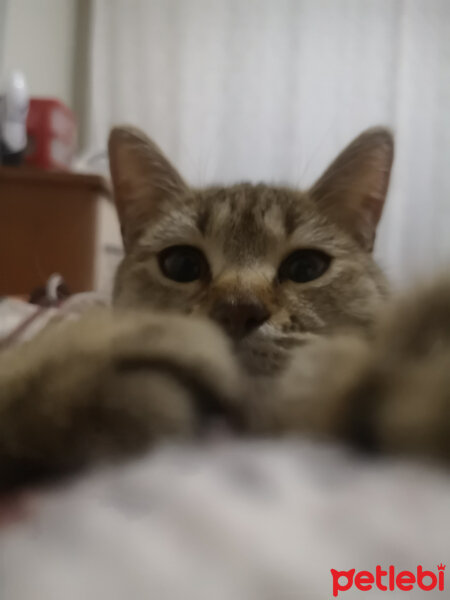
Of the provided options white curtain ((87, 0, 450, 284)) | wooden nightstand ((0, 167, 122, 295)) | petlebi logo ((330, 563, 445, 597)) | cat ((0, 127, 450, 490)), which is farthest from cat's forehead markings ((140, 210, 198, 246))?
white curtain ((87, 0, 450, 284))

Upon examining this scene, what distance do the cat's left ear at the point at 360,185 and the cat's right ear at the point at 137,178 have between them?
→ 0.28m

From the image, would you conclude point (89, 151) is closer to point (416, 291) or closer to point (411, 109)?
point (411, 109)

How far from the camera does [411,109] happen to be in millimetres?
2646

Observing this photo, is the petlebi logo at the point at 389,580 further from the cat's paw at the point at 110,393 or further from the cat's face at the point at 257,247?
the cat's face at the point at 257,247

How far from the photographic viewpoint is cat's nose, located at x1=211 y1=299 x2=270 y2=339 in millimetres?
582

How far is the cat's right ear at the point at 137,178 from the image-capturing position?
0.95 m

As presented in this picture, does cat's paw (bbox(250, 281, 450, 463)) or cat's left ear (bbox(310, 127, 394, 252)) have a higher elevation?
cat's left ear (bbox(310, 127, 394, 252))

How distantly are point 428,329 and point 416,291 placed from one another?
0.03 m

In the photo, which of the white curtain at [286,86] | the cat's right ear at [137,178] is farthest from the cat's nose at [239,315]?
the white curtain at [286,86]

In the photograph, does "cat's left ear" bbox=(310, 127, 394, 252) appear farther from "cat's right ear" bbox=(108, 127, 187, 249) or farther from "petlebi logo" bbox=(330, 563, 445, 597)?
"petlebi logo" bbox=(330, 563, 445, 597)

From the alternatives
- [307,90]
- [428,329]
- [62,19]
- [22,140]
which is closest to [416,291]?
[428,329]

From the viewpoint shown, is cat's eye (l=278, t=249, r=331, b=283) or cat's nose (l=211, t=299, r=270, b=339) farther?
cat's eye (l=278, t=249, r=331, b=283)

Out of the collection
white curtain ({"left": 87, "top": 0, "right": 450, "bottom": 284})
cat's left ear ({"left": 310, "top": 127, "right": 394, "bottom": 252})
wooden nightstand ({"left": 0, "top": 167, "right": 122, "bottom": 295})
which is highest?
white curtain ({"left": 87, "top": 0, "right": 450, "bottom": 284})

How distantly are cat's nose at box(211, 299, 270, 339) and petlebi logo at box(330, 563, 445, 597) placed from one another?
38cm
